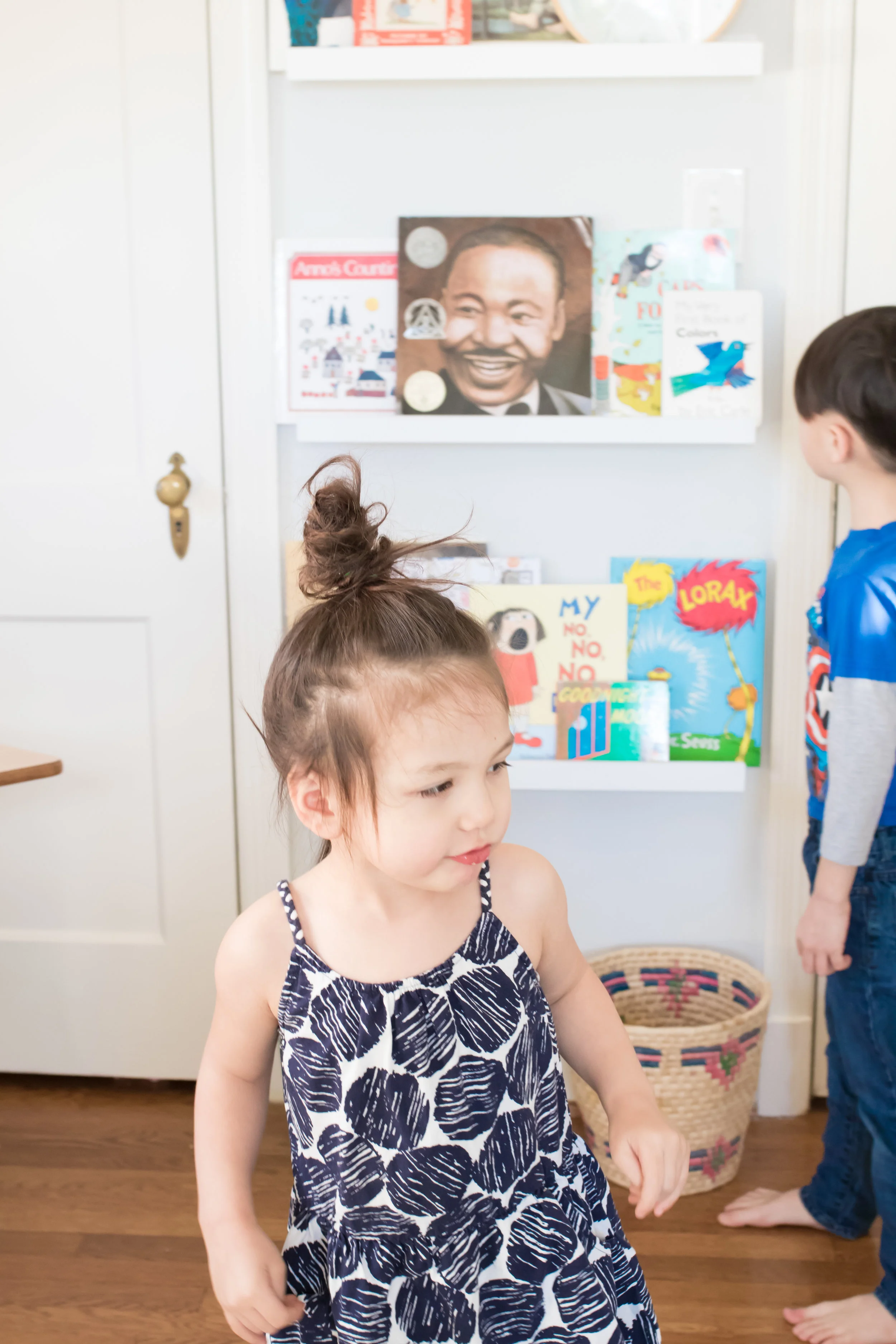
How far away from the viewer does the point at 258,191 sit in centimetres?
182

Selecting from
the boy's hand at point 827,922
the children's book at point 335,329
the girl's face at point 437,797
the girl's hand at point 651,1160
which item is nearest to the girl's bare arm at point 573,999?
the girl's hand at point 651,1160

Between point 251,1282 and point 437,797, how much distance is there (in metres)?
0.41

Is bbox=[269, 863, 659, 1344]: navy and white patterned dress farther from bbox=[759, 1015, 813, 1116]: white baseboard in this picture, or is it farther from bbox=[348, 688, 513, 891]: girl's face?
bbox=[759, 1015, 813, 1116]: white baseboard

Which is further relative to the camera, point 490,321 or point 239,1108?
point 490,321

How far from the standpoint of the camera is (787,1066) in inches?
78.4

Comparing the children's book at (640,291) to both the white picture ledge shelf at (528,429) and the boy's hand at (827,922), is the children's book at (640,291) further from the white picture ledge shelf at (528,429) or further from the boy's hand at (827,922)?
the boy's hand at (827,922)

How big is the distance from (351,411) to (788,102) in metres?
0.88

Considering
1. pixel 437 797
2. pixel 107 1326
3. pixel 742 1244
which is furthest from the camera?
pixel 742 1244

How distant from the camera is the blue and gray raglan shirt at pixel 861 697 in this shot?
4.40 feet

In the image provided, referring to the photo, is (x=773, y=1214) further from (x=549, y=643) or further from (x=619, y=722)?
(x=549, y=643)

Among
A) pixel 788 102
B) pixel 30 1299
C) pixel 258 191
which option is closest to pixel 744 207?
pixel 788 102

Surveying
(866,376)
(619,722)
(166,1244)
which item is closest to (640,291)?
(866,376)

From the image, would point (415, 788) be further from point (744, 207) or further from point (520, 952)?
point (744, 207)

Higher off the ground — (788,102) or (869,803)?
(788,102)
